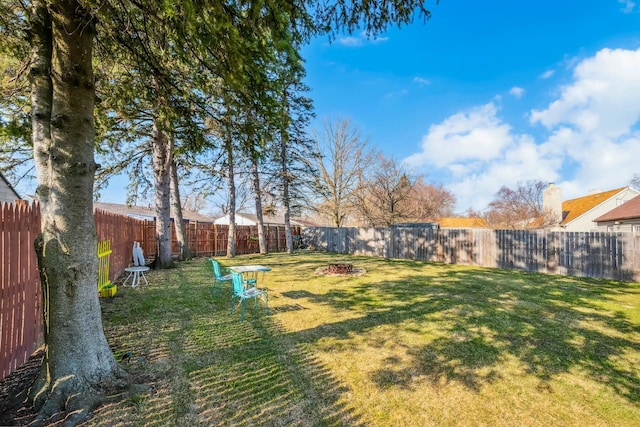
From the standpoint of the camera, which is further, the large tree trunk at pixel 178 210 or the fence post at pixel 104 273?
the large tree trunk at pixel 178 210

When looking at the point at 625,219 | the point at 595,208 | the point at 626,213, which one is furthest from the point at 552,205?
the point at 625,219

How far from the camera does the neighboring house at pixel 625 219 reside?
14.2 meters

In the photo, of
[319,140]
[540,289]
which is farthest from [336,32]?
[319,140]

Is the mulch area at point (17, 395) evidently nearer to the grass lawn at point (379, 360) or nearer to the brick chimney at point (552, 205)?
the grass lawn at point (379, 360)

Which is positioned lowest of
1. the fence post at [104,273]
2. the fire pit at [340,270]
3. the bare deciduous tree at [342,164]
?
the fire pit at [340,270]

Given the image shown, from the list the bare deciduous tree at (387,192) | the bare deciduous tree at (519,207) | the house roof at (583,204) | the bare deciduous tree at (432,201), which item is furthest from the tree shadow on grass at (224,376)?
the house roof at (583,204)

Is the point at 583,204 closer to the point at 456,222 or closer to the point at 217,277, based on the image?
the point at 456,222

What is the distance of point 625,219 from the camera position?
14.8 meters

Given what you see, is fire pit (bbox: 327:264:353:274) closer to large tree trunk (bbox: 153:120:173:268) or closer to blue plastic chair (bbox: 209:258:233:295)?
blue plastic chair (bbox: 209:258:233:295)

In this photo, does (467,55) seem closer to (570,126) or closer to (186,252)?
(570,126)

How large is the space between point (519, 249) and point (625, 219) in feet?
28.8

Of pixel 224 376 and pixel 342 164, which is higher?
pixel 342 164

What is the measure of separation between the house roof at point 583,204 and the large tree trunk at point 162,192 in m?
27.0

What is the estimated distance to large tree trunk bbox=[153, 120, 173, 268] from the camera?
1058 cm
